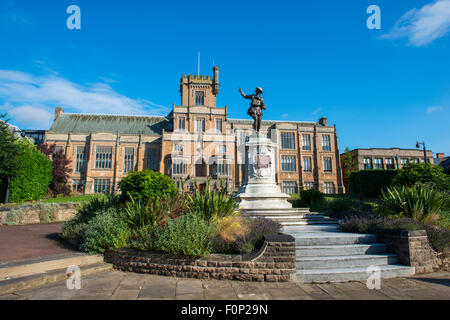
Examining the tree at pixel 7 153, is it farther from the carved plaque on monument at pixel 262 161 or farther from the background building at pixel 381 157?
the background building at pixel 381 157

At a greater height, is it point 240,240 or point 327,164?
point 327,164

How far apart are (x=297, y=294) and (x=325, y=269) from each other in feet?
4.74

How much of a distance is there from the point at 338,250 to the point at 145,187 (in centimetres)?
659

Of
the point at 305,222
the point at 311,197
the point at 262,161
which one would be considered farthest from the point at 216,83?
the point at 305,222

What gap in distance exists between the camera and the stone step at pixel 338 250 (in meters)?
6.21

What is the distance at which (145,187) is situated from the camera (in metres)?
9.32

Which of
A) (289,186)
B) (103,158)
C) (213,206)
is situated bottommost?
(213,206)

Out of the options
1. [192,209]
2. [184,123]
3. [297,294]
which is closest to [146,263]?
[192,209]

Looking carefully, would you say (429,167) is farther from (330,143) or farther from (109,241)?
(330,143)

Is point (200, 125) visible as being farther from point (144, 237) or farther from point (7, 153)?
point (144, 237)

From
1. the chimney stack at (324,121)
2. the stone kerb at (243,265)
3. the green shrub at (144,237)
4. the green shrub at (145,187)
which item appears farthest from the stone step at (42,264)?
the chimney stack at (324,121)

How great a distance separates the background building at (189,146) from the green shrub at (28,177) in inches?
540

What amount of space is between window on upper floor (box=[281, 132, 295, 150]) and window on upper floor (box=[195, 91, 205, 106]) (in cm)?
1554
